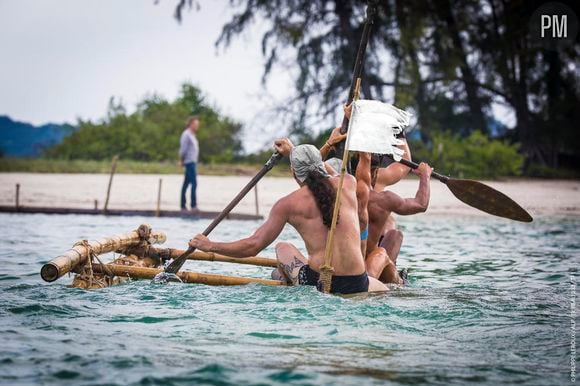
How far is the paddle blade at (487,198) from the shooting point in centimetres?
852

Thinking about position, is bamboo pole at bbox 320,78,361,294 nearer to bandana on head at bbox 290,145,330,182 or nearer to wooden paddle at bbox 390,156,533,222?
bandana on head at bbox 290,145,330,182

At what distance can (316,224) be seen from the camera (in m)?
7.10

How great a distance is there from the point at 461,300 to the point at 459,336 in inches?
57.9

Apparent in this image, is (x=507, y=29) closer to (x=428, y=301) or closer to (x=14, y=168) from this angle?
(x=14, y=168)

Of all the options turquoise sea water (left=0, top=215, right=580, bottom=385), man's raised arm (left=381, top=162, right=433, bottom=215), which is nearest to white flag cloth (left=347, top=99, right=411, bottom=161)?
man's raised arm (left=381, top=162, right=433, bottom=215)

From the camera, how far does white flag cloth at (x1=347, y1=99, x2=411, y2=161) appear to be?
7195mm

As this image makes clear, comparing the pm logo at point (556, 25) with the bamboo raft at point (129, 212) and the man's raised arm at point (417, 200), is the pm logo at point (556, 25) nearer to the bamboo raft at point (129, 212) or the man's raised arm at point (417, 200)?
the bamboo raft at point (129, 212)

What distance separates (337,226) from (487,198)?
225 centimetres

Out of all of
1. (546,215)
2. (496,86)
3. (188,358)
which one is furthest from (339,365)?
(496,86)

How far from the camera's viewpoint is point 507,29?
1095 inches

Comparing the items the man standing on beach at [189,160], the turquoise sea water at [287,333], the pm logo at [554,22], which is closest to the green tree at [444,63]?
the pm logo at [554,22]

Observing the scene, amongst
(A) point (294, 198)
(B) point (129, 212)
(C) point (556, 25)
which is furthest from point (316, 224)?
(C) point (556, 25)

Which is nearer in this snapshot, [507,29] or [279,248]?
[279,248]

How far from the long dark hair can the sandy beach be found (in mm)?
12078
